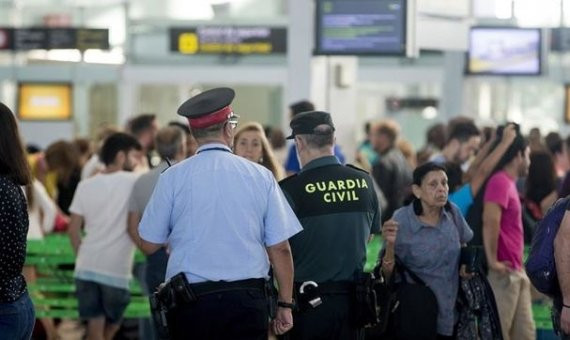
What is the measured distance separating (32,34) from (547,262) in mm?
21275

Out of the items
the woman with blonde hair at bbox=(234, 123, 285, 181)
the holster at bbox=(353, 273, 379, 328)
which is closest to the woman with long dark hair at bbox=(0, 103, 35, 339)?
the holster at bbox=(353, 273, 379, 328)

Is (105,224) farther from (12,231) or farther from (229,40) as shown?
(229,40)

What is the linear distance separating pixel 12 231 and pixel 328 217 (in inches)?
70.8

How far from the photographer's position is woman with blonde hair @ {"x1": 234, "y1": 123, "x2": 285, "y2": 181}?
9.98 m

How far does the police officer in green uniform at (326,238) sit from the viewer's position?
7.95m

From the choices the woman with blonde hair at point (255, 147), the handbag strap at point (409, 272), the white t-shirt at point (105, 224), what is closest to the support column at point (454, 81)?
the white t-shirt at point (105, 224)

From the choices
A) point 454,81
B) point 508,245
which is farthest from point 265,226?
point 454,81

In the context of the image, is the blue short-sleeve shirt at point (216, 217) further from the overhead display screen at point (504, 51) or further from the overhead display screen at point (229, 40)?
the overhead display screen at point (229, 40)

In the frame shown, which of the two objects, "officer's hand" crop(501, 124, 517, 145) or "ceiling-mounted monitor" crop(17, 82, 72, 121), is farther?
"ceiling-mounted monitor" crop(17, 82, 72, 121)

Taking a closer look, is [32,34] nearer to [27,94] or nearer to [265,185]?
[27,94]

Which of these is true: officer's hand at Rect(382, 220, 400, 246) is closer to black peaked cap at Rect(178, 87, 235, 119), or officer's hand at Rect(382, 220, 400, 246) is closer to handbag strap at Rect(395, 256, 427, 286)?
handbag strap at Rect(395, 256, 427, 286)

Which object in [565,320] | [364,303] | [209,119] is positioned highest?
[209,119]

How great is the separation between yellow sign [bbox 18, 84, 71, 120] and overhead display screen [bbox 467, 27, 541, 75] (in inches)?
350

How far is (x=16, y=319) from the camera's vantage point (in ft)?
22.4
